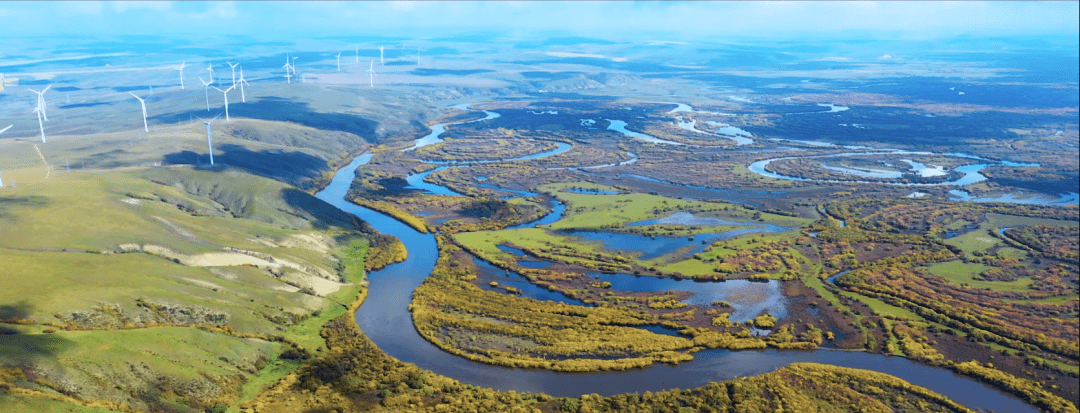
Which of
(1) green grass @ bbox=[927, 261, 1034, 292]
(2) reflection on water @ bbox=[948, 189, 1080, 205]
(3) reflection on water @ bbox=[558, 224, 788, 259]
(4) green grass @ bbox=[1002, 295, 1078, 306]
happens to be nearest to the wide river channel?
(4) green grass @ bbox=[1002, 295, 1078, 306]

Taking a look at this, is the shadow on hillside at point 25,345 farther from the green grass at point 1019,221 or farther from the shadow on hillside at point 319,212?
the green grass at point 1019,221

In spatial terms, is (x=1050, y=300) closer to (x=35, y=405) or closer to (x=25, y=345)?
(x=35, y=405)

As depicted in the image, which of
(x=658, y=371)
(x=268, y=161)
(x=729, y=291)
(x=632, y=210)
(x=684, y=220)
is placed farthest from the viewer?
(x=268, y=161)

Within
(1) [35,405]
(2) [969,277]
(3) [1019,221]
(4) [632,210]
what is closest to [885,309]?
(2) [969,277]

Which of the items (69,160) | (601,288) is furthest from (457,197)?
(69,160)

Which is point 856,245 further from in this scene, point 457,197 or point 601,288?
point 457,197
